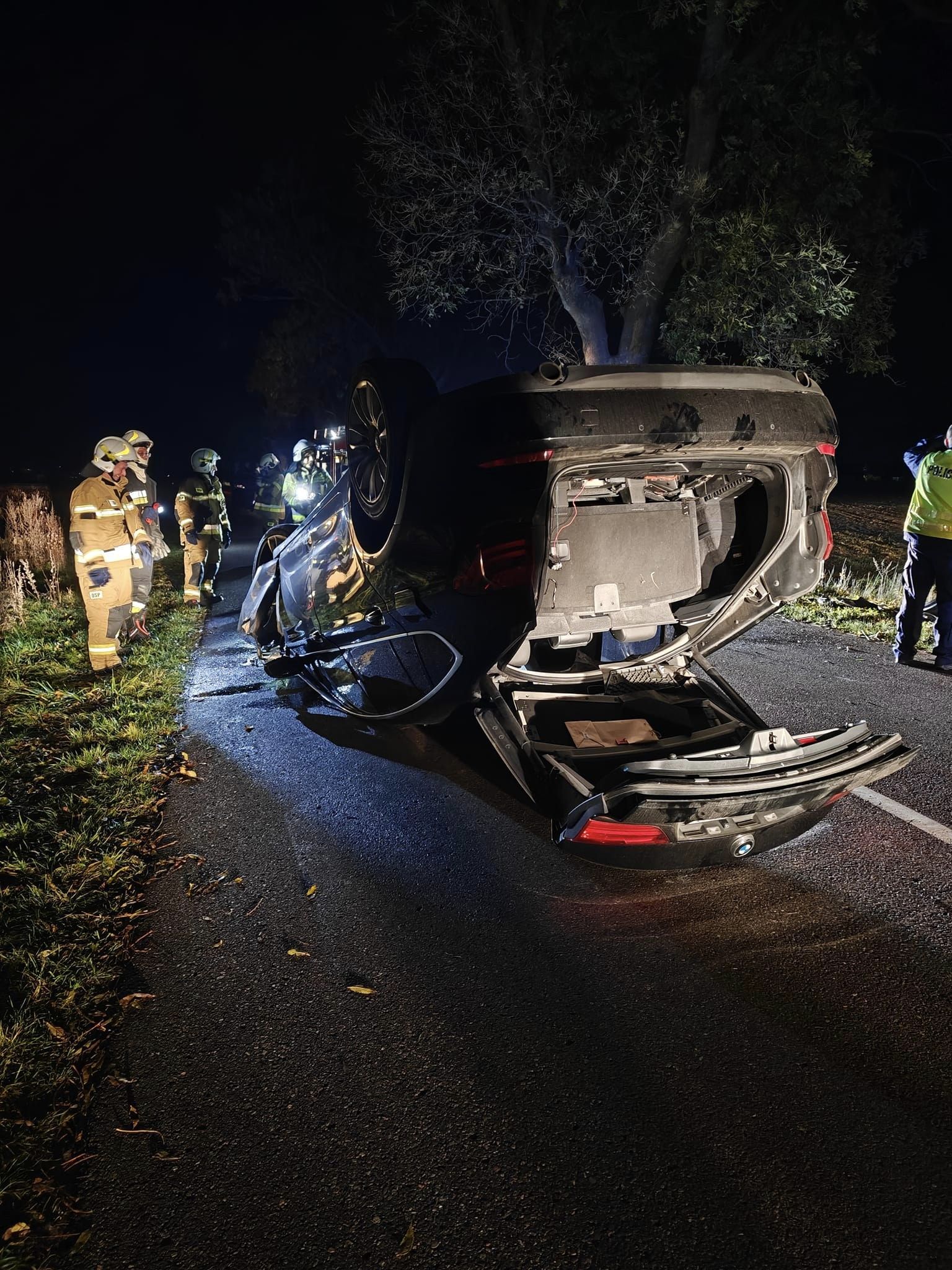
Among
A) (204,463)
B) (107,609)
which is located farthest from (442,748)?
(204,463)

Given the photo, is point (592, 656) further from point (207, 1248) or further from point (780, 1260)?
point (207, 1248)

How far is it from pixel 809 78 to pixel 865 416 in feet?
69.9

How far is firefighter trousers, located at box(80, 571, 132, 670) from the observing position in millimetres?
5926

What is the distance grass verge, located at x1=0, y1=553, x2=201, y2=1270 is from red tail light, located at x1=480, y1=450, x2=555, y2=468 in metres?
2.34

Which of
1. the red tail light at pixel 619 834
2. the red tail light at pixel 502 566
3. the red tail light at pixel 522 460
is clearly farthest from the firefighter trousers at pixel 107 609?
the red tail light at pixel 619 834

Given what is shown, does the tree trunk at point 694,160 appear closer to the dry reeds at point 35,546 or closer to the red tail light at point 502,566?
the dry reeds at point 35,546

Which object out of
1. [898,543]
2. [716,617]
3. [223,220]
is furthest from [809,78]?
[223,220]

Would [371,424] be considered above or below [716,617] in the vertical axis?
above

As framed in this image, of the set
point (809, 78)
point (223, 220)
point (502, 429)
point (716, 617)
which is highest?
point (223, 220)

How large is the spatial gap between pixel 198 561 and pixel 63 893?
6.51m

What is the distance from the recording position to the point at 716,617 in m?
3.95

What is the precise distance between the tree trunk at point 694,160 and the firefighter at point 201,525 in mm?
6454

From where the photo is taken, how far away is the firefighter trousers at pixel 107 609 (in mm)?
5926

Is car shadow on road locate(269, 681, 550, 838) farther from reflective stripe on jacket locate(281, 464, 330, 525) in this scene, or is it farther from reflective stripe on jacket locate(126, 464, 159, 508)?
reflective stripe on jacket locate(281, 464, 330, 525)
